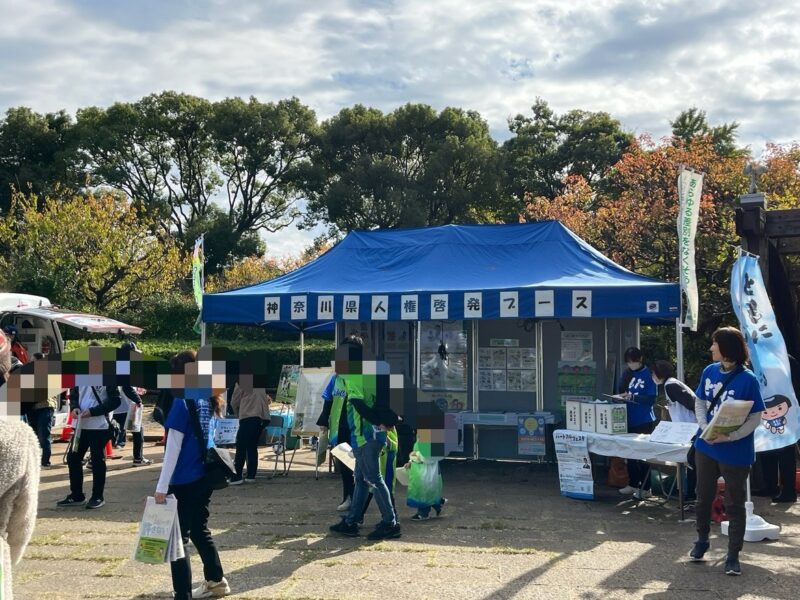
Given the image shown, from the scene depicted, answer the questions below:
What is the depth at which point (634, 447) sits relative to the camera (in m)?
6.86

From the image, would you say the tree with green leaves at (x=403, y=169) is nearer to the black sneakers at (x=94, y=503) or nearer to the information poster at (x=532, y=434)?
the information poster at (x=532, y=434)

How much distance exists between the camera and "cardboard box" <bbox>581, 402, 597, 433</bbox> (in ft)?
24.3

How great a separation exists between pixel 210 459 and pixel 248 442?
183 inches

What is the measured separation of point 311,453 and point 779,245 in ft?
23.7

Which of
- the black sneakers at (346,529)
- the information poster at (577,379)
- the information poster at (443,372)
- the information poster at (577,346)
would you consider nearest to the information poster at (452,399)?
the information poster at (443,372)

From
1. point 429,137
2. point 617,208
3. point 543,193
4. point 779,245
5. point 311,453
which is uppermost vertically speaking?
point 429,137

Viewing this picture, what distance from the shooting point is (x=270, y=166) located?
3434 cm

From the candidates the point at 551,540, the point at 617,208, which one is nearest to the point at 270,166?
the point at 617,208

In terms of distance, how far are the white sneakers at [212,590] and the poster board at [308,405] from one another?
14.9ft

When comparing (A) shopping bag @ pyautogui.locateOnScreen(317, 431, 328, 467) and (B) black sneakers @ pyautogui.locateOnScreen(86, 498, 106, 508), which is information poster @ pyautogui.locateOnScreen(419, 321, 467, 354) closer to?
(A) shopping bag @ pyautogui.locateOnScreen(317, 431, 328, 467)

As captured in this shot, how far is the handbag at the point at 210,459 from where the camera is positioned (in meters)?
4.27

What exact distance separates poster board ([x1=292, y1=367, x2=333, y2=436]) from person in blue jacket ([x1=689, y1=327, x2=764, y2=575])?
514 cm

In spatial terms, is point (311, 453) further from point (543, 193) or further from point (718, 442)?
point (543, 193)

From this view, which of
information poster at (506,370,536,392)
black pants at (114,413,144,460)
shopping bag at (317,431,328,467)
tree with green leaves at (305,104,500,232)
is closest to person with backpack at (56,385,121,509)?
shopping bag at (317,431,328,467)
